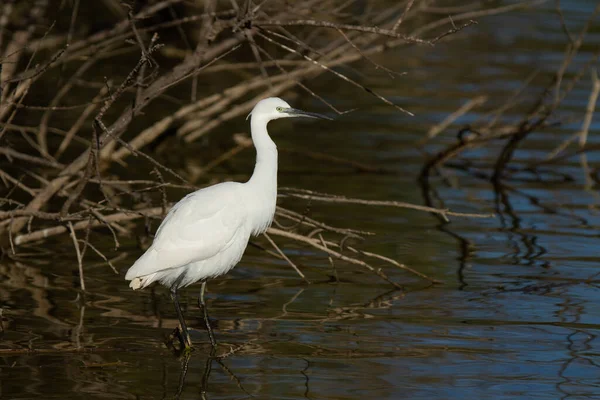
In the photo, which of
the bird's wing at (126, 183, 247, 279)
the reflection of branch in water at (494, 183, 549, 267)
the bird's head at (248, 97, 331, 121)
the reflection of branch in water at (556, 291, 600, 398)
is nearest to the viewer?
the reflection of branch in water at (556, 291, 600, 398)

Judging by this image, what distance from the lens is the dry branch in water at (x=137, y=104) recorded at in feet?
23.0

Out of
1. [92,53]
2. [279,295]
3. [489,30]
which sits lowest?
[279,295]

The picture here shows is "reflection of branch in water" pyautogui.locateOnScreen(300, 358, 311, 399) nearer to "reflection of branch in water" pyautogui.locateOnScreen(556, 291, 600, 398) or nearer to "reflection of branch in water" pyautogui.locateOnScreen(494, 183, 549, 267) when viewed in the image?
"reflection of branch in water" pyautogui.locateOnScreen(556, 291, 600, 398)

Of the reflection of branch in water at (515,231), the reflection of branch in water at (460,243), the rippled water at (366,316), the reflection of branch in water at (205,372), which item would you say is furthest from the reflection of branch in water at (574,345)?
the reflection of branch in water at (205,372)

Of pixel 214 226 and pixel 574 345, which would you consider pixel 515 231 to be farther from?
pixel 214 226

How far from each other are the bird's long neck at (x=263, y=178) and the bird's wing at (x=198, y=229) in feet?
0.37

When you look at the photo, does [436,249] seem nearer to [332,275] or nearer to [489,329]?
[332,275]

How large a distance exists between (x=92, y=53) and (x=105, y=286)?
2.24 metres

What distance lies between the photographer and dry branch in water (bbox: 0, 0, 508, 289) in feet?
23.0

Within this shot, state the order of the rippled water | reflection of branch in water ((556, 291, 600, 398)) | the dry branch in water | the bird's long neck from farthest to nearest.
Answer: the dry branch in water, the bird's long neck, reflection of branch in water ((556, 291, 600, 398)), the rippled water

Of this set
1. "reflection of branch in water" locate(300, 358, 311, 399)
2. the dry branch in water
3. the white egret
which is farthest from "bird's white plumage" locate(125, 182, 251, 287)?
"reflection of branch in water" locate(300, 358, 311, 399)

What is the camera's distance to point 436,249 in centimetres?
897

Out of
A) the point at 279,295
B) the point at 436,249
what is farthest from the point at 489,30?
the point at 279,295

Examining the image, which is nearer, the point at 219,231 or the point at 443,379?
the point at 443,379
